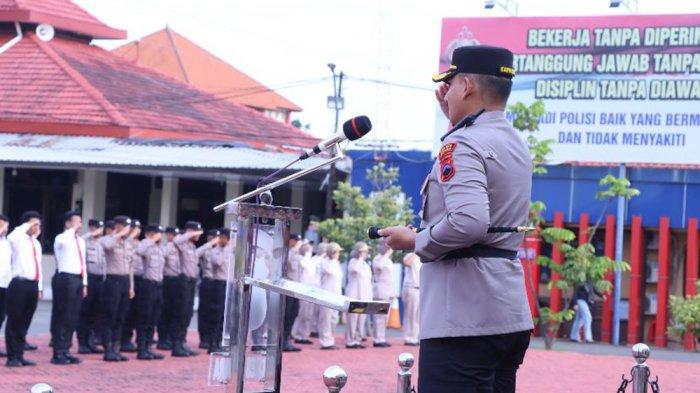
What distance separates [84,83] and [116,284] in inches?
540

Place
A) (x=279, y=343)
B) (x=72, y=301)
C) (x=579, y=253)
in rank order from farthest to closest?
(x=579, y=253), (x=72, y=301), (x=279, y=343)

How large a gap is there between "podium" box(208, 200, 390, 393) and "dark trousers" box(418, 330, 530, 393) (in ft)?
3.54

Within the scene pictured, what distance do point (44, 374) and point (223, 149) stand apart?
14127mm

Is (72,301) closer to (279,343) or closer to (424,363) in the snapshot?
(279,343)

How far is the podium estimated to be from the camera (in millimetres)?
5285

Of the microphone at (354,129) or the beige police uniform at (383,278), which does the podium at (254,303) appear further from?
the beige police uniform at (383,278)

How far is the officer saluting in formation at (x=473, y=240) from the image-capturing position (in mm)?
4074

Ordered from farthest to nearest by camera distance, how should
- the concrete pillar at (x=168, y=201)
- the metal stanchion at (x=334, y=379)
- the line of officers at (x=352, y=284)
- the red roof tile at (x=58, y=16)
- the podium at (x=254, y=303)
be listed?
the red roof tile at (x=58, y=16) < the concrete pillar at (x=168, y=201) < the line of officers at (x=352, y=284) < the metal stanchion at (x=334, y=379) < the podium at (x=254, y=303)

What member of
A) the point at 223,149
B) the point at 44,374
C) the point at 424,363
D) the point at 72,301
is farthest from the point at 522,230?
the point at 223,149

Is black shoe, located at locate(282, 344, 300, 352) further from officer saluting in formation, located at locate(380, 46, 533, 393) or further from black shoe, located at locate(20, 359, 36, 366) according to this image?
officer saluting in formation, located at locate(380, 46, 533, 393)

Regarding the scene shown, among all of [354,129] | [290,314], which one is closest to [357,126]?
[354,129]

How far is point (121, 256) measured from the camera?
1522cm

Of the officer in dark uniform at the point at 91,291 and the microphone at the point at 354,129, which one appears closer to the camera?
the microphone at the point at 354,129

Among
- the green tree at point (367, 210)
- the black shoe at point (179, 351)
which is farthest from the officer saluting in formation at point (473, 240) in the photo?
the green tree at point (367, 210)
